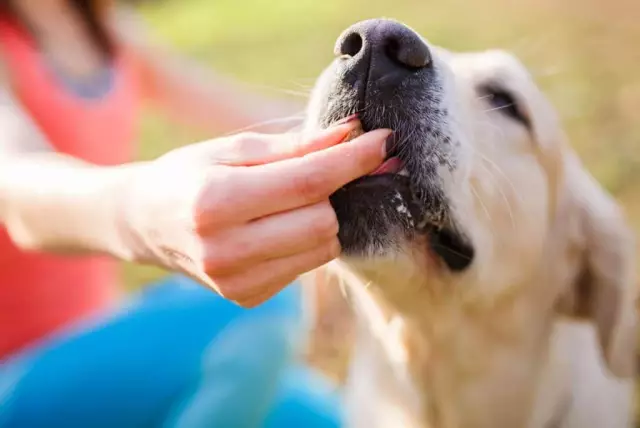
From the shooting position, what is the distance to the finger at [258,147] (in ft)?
3.34

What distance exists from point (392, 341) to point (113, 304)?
1436 millimetres

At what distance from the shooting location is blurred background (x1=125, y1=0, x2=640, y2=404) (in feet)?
11.3

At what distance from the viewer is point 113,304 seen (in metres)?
2.71

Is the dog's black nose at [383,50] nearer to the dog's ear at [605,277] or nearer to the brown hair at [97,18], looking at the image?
the dog's ear at [605,277]

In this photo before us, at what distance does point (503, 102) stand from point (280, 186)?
2.49 ft

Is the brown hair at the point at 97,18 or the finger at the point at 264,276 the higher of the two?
the brown hair at the point at 97,18

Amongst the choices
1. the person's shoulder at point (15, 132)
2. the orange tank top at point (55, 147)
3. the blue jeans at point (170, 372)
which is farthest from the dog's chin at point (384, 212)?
the orange tank top at point (55, 147)

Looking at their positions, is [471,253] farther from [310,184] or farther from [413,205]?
[310,184]

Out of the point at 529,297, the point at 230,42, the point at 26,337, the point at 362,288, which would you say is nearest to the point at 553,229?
the point at 529,297

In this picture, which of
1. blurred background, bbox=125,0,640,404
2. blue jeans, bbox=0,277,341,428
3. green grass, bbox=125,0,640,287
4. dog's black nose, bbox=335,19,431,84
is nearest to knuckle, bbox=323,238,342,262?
dog's black nose, bbox=335,19,431,84

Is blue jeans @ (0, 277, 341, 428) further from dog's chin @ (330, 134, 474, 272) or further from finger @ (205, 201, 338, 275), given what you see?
finger @ (205, 201, 338, 275)

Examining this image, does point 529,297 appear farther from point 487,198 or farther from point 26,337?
point 26,337

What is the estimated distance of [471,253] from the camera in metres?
1.37

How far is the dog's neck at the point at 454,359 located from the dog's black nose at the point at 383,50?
444 millimetres
